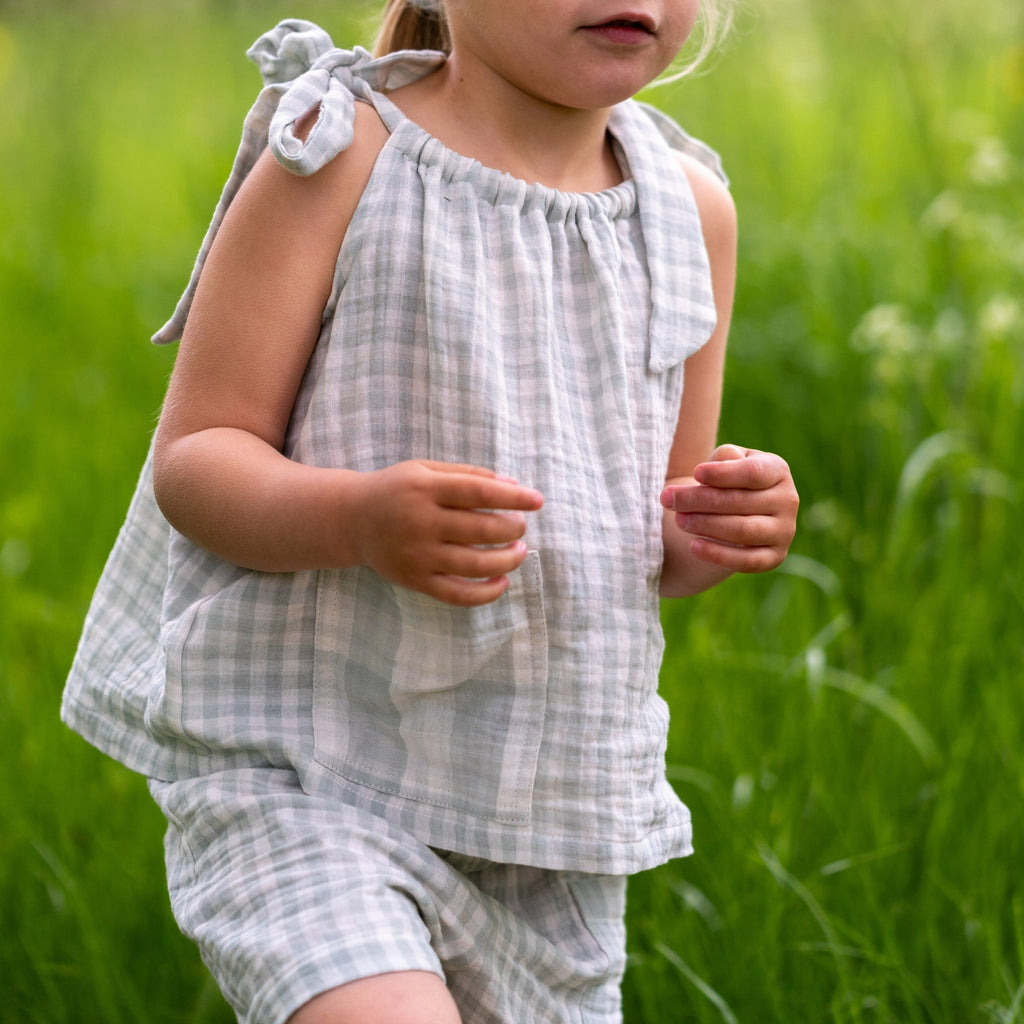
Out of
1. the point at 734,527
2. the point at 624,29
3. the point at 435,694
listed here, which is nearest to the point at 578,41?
the point at 624,29

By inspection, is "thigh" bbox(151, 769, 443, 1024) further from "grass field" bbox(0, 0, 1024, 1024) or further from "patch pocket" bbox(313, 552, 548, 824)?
"grass field" bbox(0, 0, 1024, 1024)

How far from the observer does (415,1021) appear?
3.69 feet

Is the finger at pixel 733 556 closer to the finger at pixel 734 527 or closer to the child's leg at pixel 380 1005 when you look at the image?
the finger at pixel 734 527

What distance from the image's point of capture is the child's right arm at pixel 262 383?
1.21m

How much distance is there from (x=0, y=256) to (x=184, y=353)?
3600mm

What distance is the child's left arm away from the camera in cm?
132

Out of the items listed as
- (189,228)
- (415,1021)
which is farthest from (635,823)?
(189,228)

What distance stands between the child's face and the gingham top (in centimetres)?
10

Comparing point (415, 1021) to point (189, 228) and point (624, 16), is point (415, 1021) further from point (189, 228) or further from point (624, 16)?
point (189, 228)

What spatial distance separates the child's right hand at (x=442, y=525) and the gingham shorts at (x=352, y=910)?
0.26 metres

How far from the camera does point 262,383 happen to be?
1.29 m

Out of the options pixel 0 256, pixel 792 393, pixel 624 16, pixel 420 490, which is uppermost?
pixel 624 16

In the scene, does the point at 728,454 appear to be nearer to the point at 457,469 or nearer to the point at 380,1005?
the point at 457,469

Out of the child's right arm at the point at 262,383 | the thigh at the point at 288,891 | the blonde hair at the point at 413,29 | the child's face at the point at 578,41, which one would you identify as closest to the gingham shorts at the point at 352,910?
the thigh at the point at 288,891
